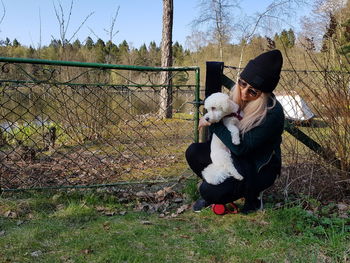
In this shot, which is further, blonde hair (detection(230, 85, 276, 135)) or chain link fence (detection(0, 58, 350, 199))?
chain link fence (detection(0, 58, 350, 199))

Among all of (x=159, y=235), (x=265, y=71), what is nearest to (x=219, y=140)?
(x=265, y=71)

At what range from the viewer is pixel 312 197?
118 inches

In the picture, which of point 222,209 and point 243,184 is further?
point 222,209

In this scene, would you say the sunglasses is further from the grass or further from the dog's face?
the grass

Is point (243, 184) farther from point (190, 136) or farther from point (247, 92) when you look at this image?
point (190, 136)

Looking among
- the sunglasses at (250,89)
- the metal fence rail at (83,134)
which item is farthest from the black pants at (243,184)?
the metal fence rail at (83,134)

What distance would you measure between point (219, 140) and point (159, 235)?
→ 94 cm

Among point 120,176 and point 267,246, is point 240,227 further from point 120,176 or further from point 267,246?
point 120,176

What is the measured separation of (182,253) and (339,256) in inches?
42.3

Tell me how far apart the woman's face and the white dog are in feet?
0.41

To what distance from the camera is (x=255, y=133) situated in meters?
2.35

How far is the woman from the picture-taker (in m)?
2.34

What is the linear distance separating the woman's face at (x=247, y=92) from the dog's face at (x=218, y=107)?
139mm

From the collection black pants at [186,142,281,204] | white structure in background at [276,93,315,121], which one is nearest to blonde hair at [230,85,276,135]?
black pants at [186,142,281,204]
